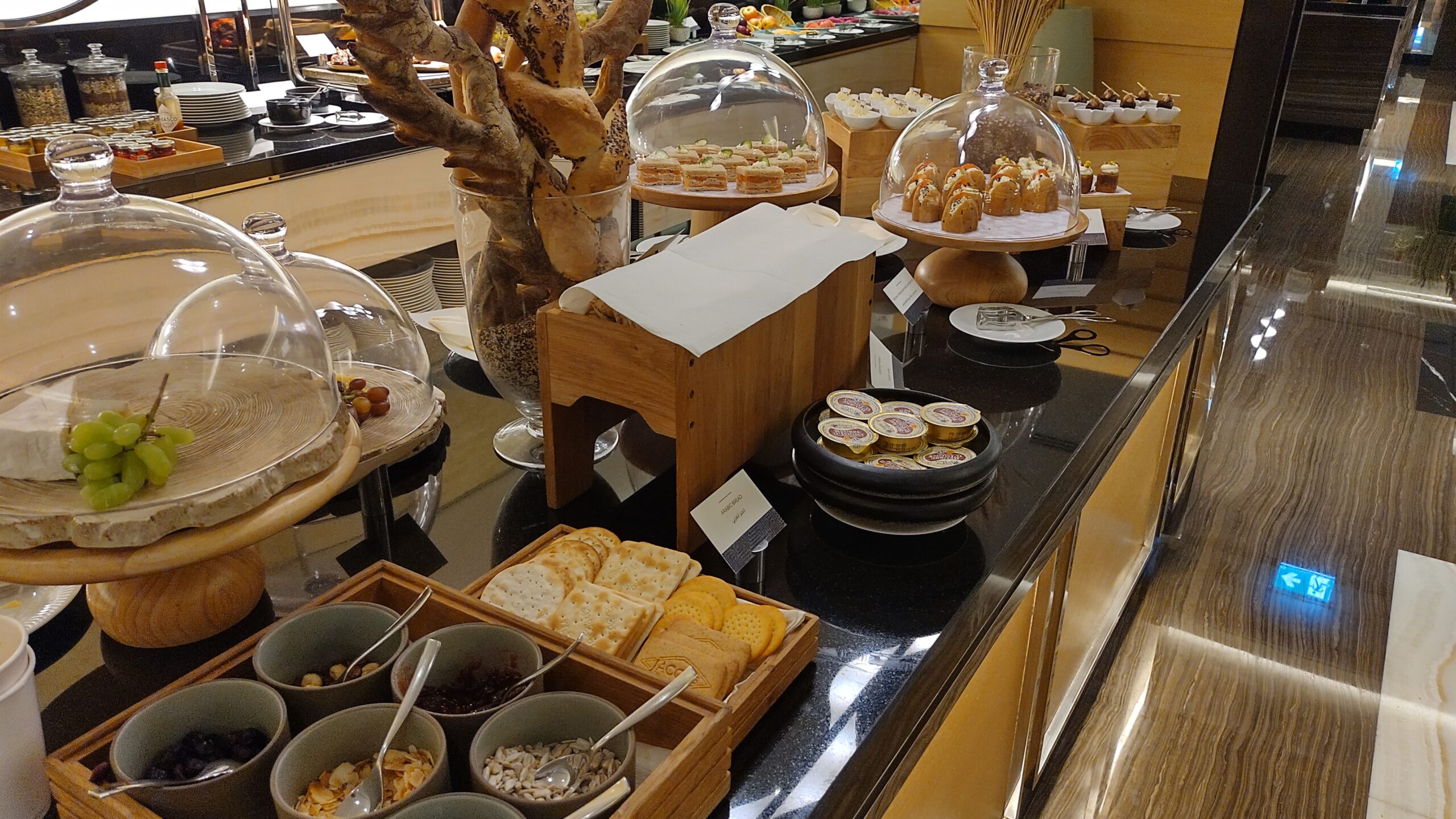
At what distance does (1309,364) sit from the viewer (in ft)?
11.7

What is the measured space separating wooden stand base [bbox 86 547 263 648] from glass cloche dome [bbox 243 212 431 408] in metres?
0.32

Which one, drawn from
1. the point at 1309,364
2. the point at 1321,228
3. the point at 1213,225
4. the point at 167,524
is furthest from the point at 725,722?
the point at 1321,228

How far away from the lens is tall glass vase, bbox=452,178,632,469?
0.95 metres

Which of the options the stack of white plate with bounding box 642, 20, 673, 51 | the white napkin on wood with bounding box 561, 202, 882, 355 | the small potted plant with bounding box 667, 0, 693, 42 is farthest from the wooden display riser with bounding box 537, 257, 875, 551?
the small potted plant with bounding box 667, 0, 693, 42

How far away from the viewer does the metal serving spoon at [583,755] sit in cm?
58

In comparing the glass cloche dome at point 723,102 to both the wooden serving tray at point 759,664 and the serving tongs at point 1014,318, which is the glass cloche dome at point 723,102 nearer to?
the serving tongs at point 1014,318

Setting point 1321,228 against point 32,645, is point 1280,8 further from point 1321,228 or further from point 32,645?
point 32,645

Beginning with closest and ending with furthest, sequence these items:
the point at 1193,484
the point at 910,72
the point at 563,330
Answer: the point at 563,330 → the point at 1193,484 → the point at 910,72

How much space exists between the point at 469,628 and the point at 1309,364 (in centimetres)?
363

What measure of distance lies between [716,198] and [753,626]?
2.76 feet

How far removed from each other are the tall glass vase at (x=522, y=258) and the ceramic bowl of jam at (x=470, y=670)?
37 centimetres

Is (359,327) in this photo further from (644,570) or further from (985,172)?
(985,172)

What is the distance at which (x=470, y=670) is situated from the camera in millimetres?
673

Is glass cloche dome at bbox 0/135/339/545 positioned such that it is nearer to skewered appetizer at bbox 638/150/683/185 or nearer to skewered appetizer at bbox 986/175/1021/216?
skewered appetizer at bbox 638/150/683/185
